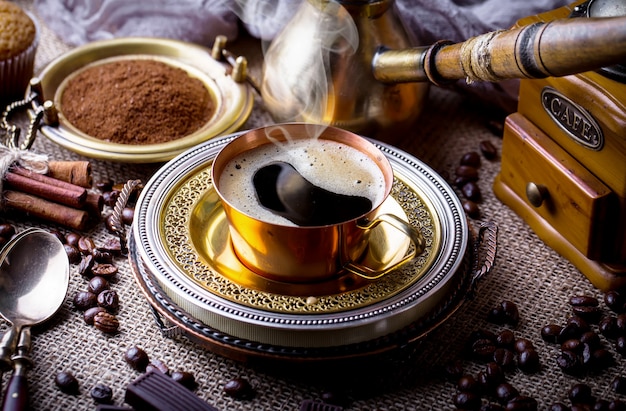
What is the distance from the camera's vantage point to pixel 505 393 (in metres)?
1.34

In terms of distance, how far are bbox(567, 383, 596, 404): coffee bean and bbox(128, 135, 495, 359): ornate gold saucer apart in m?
0.25

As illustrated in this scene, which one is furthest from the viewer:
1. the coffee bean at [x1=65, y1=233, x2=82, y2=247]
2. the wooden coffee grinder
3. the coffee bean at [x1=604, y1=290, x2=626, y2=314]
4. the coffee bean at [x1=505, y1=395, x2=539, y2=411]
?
the coffee bean at [x1=65, y1=233, x2=82, y2=247]

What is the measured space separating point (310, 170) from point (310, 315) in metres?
0.30

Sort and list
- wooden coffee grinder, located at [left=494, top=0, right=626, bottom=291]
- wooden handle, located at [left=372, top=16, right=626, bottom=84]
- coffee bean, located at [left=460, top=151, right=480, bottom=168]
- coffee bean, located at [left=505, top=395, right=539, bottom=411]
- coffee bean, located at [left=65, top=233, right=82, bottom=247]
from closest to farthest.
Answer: wooden handle, located at [left=372, top=16, right=626, bottom=84] → coffee bean, located at [left=505, top=395, right=539, bottom=411] → wooden coffee grinder, located at [left=494, top=0, right=626, bottom=291] → coffee bean, located at [left=65, top=233, right=82, bottom=247] → coffee bean, located at [left=460, top=151, right=480, bottom=168]

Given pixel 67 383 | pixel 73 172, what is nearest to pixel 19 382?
pixel 67 383

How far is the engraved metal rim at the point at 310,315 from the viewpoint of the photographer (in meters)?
1.25

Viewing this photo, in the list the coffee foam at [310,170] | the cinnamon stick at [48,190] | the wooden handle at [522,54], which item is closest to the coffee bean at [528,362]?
the coffee foam at [310,170]

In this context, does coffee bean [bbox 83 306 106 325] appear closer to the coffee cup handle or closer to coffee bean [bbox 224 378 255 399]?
coffee bean [bbox 224 378 255 399]

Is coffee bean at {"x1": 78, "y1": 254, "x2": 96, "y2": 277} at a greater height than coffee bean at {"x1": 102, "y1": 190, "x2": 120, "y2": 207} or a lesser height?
lesser

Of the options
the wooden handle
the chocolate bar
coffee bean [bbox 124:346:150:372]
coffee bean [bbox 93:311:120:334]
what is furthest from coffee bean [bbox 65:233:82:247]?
the wooden handle

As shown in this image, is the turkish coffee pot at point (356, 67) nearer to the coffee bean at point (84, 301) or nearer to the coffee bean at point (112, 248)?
the coffee bean at point (112, 248)

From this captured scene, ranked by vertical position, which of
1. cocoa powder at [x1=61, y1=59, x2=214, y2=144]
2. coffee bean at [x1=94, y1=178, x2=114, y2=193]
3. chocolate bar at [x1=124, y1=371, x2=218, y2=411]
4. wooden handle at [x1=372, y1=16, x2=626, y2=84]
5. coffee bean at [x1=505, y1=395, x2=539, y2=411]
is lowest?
coffee bean at [x1=94, y1=178, x2=114, y2=193]

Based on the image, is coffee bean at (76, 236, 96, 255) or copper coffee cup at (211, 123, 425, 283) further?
coffee bean at (76, 236, 96, 255)

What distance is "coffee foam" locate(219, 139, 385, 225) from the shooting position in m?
1.37
